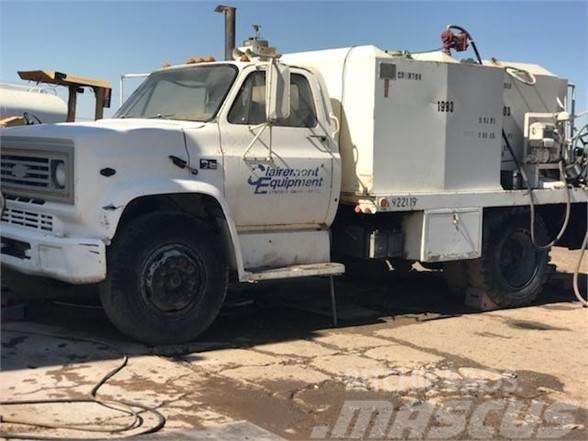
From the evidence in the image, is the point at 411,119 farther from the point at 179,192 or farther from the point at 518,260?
the point at 179,192

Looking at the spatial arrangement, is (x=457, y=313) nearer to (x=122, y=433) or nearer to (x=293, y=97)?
(x=293, y=97)

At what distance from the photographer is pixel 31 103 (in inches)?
500

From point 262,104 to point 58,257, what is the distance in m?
2.37

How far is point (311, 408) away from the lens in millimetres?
5398

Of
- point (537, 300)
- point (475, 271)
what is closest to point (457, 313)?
point (475, 271)

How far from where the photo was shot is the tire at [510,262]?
9141 millimetres

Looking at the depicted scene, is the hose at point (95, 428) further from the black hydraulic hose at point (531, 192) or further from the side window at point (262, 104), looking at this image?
the black hydraulic hose at point (531, 192)

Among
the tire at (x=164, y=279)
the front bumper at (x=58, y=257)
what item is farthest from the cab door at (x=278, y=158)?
the front bumper at (x=58, y=257)

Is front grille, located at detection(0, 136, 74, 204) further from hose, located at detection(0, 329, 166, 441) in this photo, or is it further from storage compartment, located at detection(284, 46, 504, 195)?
storage compartment, located at detection(284, 46, 504, 195)

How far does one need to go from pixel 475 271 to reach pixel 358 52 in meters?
2.90

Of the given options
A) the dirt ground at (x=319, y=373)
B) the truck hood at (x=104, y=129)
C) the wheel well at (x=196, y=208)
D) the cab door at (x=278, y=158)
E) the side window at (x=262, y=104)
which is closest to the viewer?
the dirt ground at (x=319, y=373)

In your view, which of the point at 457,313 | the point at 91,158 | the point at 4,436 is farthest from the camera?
the point at 457,313

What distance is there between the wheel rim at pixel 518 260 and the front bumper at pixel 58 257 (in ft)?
16.6

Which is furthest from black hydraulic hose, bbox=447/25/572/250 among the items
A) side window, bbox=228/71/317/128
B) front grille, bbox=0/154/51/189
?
front grille, bbox=0/154/51/189
